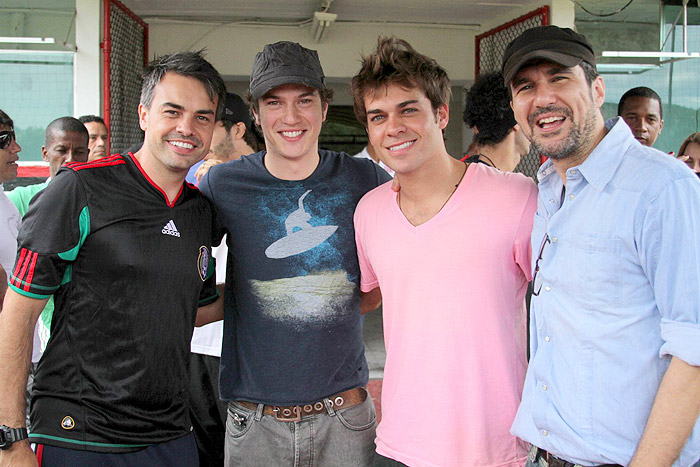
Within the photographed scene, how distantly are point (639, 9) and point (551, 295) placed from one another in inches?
261

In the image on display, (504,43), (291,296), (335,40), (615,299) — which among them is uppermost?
(335,40)

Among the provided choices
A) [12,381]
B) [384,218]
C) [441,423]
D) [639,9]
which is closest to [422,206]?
[384,218]

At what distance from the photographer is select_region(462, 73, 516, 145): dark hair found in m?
3.92

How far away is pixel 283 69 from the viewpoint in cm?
248

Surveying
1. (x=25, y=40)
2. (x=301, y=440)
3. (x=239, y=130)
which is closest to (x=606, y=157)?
(x=301, y=440)

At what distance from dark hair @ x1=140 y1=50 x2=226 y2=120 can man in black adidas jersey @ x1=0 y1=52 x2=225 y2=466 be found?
0.27 meters

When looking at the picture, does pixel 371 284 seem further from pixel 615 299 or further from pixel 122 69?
pixel 122 69

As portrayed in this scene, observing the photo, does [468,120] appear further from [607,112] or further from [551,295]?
[607,112]

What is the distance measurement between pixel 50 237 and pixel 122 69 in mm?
5646

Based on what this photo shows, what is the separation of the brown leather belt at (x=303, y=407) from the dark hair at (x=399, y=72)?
3.71 feet

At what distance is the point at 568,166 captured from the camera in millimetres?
1808

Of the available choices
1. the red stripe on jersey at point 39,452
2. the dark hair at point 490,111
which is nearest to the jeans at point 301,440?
the red stripe on jersey at point 39,452

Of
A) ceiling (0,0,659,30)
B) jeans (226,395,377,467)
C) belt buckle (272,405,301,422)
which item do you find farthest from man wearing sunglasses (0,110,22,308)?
ceiling (0,0,659,30)

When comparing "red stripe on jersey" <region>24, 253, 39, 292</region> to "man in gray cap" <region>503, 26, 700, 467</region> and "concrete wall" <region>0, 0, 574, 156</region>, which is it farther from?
"concrete wall" <region>0, 0, 574, 156</region>
